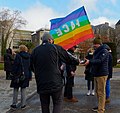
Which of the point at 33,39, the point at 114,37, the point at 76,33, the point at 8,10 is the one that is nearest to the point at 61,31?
the point at 76,33

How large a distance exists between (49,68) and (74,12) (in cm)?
331

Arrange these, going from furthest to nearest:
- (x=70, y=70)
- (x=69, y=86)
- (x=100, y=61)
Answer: (x=69, y=86) < (x=70, y=70) < (x=100, y=61)

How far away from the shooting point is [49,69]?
16.1ft

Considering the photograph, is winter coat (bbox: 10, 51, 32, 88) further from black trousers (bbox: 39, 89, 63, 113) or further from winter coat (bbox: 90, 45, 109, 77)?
black trousers (bbox: 39, 89, 63, 113)

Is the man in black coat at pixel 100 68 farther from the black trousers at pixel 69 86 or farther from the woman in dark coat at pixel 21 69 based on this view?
the black trousers at pixel 69 86

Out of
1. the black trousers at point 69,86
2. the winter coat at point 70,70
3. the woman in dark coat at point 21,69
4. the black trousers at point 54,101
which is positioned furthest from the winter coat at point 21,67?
the black trousers at point 54,101

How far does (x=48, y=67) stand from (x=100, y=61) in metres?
2.08

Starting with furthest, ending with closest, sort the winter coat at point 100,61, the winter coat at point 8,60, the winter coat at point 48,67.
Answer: the winter coat at point 8,60, the winter coat at point 100,61, the winter coat at point 48,67

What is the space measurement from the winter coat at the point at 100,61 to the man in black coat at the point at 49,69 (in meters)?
1.73

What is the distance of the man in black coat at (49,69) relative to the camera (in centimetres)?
489

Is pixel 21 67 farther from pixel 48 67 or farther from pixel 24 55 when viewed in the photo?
pixel 48 67

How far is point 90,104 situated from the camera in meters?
8.50

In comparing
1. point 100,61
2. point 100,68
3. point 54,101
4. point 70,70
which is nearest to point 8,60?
point 70,70

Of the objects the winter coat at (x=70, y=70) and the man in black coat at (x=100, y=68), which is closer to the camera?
the man in black coat at (x=100, y=68)
